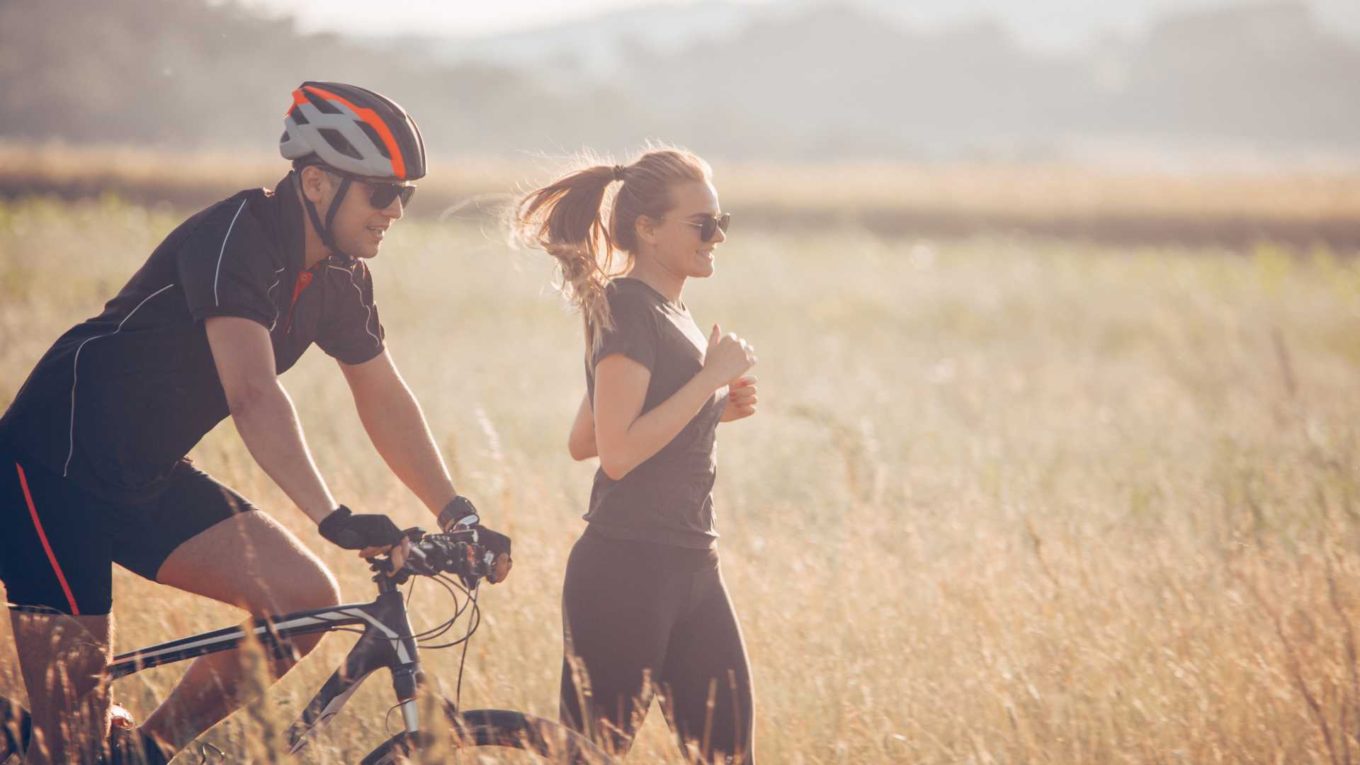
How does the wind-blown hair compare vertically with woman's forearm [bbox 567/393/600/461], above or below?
above

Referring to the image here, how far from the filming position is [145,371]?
3146mm

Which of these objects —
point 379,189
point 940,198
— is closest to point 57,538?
point 379,189

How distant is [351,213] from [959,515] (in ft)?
13.5

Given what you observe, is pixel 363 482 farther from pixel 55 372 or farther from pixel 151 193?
pixel 151 193

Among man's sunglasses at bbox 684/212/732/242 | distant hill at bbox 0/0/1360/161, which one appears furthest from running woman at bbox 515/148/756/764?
distant hill at bbox 0/0/1360/161

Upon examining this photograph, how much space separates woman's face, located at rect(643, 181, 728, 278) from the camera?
3371mm

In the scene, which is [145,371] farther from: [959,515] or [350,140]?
[959,515]

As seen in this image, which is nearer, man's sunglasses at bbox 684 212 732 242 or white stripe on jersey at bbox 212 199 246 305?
white stripe on jersey at bbox 212 199 246 305

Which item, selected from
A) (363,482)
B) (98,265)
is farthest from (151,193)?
(363,482)

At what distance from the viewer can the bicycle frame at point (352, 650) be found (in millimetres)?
3074

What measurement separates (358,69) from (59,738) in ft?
276

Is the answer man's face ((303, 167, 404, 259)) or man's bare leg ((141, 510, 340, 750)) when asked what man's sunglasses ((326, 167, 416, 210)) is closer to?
man's face ((303, 167, 404, 259))

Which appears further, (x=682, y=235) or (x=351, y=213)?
(x=682, y=235)

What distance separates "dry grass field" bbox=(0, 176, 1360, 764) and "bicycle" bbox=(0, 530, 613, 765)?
0.24 m
